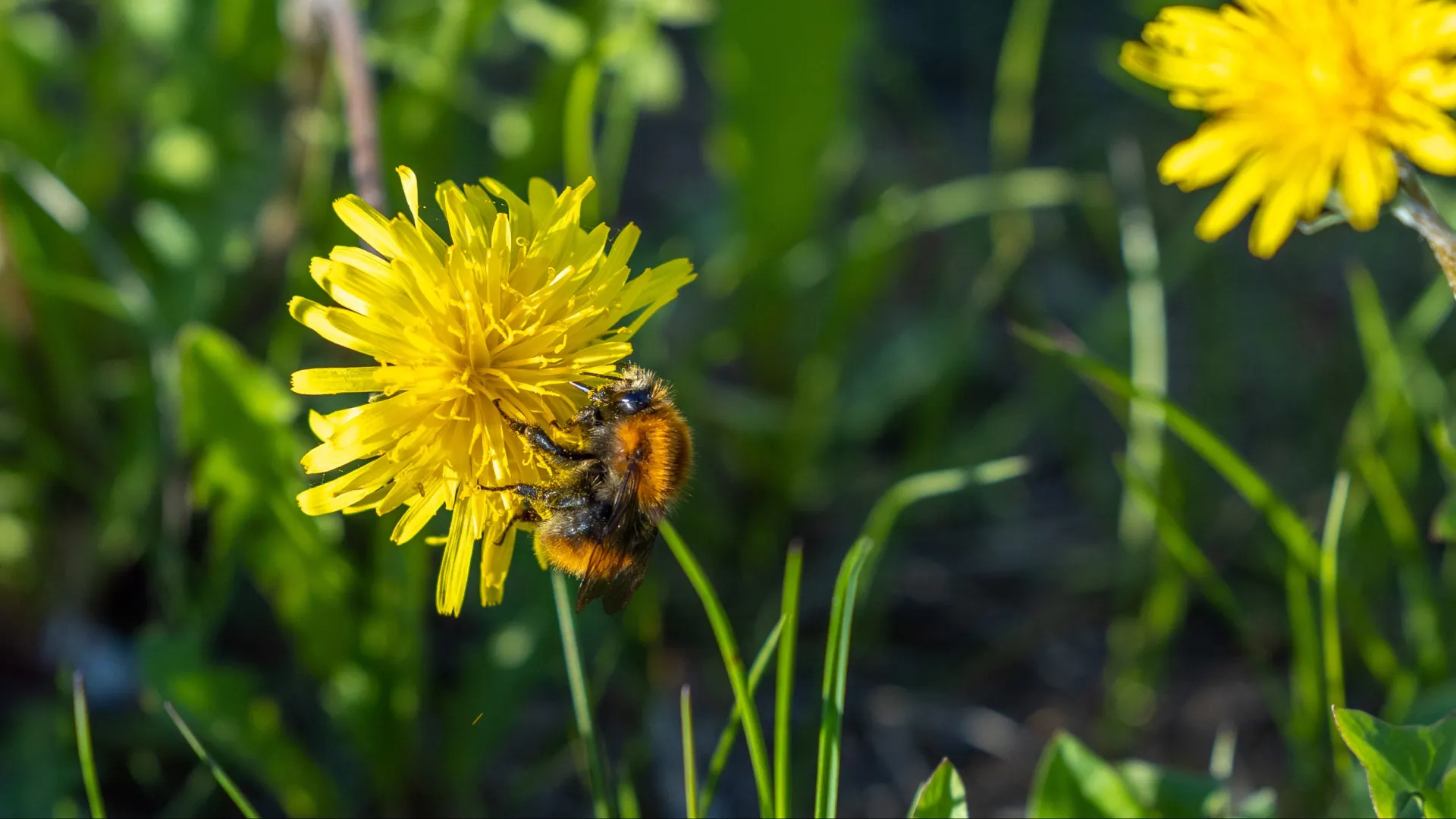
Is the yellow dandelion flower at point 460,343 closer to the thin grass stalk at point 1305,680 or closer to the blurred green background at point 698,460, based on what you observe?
the blurred green background at point 698,460

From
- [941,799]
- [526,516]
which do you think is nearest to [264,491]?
[526,516]

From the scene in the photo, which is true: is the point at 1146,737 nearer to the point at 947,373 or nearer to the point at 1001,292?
the point at 947,373

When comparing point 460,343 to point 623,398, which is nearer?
point 460,343

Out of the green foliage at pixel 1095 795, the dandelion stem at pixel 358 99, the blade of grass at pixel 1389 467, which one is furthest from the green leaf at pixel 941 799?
the dandelion stem at pixel 358 99

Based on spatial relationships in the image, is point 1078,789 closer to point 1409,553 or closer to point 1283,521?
point 1283,521

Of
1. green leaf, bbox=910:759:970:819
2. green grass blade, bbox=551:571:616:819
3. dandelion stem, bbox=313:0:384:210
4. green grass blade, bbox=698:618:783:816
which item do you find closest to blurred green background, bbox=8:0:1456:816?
dandelion stem, bbox=313:0:384:210
